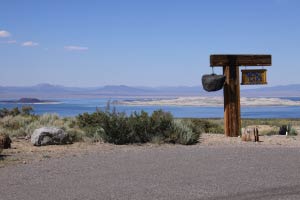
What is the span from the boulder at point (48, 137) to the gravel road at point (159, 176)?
10.3 feet

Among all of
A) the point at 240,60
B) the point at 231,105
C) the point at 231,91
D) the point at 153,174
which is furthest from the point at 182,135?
the point at 153,174

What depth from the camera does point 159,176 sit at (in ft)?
34.1

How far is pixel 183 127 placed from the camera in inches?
693

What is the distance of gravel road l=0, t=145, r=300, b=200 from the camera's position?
8812 mm

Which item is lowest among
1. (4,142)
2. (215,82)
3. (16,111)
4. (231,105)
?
(4,142)

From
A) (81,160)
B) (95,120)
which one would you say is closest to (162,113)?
(95,120)

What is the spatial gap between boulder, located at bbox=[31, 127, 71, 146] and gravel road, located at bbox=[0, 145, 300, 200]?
3134mm

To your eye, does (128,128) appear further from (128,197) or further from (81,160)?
(128,197)

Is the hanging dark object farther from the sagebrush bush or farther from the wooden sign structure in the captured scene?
the sagebrush bush

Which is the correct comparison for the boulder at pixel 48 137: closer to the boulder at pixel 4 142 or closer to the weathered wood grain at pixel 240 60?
the boulder at pixel 4 142

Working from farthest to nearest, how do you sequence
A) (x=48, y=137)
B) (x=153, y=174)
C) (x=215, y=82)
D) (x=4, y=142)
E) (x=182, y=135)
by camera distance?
(x=215, y=82)
(x=182, y=135)
(x=48, y=137)
(x=4, y=142)
(x=153, y=174)

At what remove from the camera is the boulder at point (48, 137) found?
55.3 ft

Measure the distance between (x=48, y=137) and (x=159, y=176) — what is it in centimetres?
744

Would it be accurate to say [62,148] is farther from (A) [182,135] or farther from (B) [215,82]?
(B) [215,82]
